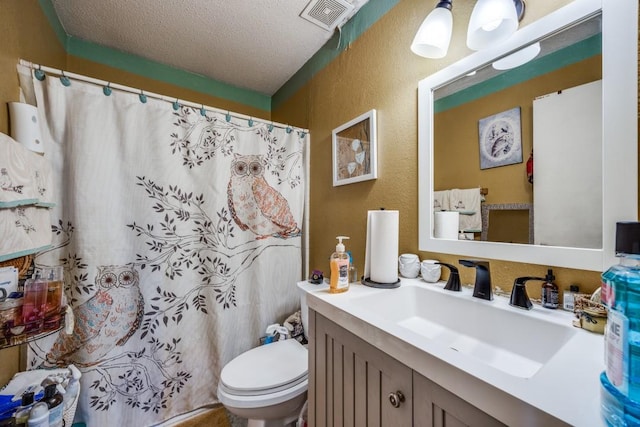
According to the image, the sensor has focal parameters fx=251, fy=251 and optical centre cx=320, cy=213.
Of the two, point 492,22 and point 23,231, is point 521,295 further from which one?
point 23,231

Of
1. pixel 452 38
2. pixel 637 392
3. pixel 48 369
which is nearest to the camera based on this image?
pixel 637 392

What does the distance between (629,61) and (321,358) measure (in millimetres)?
1196

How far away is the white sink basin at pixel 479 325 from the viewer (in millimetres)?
665

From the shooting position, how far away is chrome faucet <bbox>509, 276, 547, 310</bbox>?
741 millimetres

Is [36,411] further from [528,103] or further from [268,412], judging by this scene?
[528,103]

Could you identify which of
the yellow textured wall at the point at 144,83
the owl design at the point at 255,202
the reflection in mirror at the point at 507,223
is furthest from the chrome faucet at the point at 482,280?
the yellow textured wall at the point at 144,83

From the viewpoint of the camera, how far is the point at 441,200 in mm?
1039

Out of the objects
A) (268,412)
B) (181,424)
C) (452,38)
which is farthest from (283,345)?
(452,38)

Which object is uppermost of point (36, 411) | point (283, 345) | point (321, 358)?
point (321, 358)

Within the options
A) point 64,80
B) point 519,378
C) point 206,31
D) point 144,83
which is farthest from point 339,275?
point 144,83

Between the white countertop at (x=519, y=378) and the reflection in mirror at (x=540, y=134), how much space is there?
0.29 m

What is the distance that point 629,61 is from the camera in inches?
24.5

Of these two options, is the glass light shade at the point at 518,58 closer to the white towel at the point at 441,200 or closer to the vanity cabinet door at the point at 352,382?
the white towel at the point at 441,200

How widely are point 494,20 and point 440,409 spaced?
1.09 m
